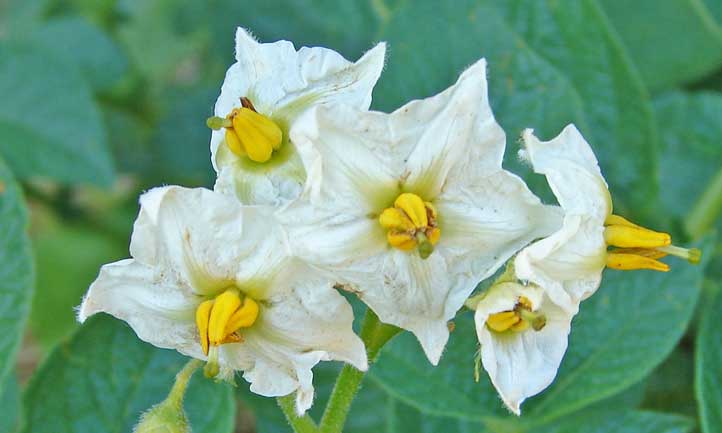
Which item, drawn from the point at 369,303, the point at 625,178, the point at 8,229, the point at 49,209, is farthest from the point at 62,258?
the point at 369,303

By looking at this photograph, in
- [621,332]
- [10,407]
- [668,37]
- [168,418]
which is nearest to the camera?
[168,418]

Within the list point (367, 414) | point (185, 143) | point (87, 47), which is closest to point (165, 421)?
point (367, 414)

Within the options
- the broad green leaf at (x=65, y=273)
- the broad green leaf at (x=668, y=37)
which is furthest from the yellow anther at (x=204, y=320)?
the broad green leaf at (x=65, y=273)

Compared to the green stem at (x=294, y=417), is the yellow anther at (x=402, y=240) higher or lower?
higher

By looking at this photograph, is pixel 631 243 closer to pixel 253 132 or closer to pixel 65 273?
pixel 253 132

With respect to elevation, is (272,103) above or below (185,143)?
above

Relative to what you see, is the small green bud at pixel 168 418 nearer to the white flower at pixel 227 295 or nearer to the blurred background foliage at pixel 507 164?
the white flower at pixel 227 295
